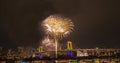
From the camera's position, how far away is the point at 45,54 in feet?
276

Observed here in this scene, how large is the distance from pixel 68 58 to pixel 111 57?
940cm

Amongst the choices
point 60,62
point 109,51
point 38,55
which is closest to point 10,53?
point 38,55

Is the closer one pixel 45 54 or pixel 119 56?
pixel 119 56

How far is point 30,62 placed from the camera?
262ft

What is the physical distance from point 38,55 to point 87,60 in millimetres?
12624

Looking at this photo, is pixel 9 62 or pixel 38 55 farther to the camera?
pixel 38 55

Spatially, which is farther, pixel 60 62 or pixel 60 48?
pixel 60 48

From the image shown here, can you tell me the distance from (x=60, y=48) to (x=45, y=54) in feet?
14.4

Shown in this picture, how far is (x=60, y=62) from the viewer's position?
78000mm

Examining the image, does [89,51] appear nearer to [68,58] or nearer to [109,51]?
[109,51]

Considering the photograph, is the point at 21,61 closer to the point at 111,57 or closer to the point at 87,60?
the point at 87,60

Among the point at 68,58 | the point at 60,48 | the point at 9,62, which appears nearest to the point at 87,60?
the point at 68,58

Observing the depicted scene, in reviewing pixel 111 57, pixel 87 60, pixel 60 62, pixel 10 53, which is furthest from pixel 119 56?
pixel 10 53

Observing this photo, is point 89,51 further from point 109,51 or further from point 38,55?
point 38,55
